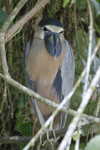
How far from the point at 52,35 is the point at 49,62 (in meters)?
0.23

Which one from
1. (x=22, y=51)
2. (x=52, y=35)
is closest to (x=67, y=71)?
(x=52, y=35)

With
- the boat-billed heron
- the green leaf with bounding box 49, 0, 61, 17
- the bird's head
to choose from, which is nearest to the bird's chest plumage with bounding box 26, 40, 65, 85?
the boat-billed heron

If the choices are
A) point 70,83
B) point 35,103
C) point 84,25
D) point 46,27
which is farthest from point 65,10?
point 35,103

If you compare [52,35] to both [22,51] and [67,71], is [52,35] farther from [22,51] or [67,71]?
[22,51]

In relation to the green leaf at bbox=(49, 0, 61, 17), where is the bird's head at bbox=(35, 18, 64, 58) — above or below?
below

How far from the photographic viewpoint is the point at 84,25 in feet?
7.16

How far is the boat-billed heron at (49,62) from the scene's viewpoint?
147cm

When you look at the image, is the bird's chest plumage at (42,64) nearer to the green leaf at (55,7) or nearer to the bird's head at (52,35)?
the bird's head at (52,35)

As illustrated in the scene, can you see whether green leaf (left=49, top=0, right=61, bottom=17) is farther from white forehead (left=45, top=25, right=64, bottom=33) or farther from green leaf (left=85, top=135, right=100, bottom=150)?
green leaf (left=85, top=135, right=100, bottom=150)

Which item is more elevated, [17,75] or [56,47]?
[56,47]

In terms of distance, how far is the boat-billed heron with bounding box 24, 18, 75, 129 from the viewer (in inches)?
58.1

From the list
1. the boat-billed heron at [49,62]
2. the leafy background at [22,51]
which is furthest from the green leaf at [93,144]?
the leafy background at [22,51]

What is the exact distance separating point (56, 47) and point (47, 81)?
341mm

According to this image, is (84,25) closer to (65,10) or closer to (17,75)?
(65,10)
